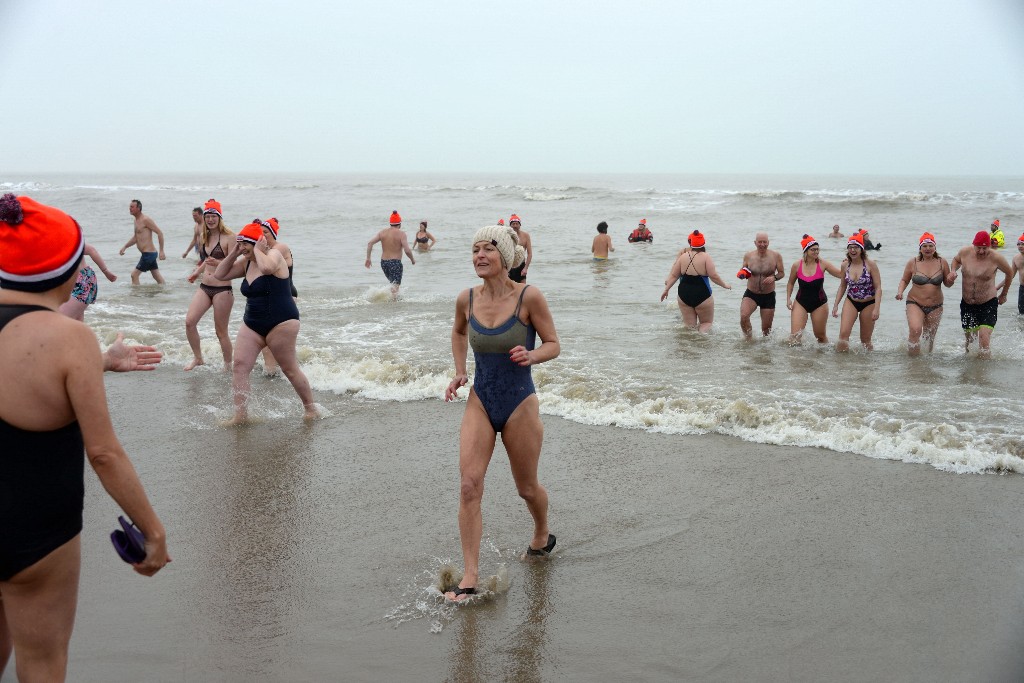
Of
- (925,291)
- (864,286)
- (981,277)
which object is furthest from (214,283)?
(981,277)

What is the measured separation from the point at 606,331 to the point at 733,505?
6.76 meters

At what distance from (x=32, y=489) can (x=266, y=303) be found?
504 centimetres

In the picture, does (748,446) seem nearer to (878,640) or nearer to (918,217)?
(878,640)

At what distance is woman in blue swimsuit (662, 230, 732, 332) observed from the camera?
11.5 meters

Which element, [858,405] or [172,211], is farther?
[172,211]

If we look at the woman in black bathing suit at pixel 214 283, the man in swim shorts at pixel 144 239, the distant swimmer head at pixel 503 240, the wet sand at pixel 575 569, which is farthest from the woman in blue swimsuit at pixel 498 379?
the man in swim shorts at pixel 144 239

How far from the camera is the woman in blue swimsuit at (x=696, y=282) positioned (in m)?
11.5

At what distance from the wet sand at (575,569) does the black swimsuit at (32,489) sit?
1.42m

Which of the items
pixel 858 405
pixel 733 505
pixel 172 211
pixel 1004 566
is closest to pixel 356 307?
pixel 858 405

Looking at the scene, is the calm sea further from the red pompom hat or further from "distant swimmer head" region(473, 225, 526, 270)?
the red pompom hat

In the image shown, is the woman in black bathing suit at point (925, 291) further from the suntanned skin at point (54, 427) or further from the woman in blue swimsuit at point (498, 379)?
the suntanned skin at point (54, 427)

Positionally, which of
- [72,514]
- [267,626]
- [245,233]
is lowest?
[267,626]

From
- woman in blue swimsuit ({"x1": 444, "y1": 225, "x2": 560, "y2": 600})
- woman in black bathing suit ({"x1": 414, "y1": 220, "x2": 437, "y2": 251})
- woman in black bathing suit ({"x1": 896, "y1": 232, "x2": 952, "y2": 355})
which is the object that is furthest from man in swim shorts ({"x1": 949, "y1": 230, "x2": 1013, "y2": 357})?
woman in black bathing suit ({"x1": 414, "y1": 220, "x2": 437, "y2": 251})

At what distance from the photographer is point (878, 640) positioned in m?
3.81
